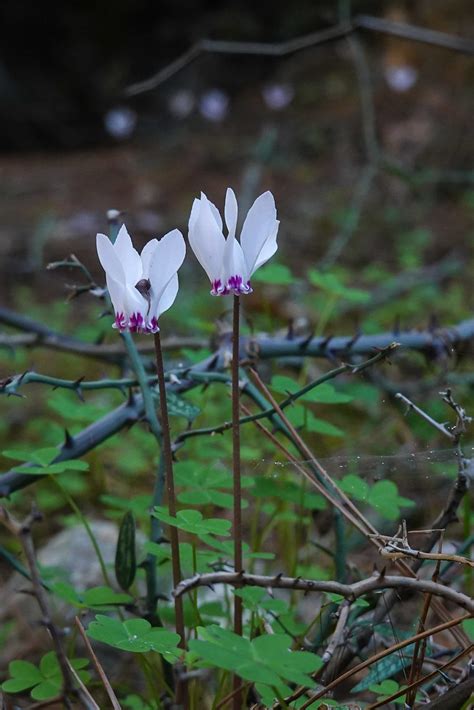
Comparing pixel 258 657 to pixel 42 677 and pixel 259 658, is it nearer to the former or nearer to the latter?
pixel 259 658

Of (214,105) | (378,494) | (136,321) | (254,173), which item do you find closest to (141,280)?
(136,321)

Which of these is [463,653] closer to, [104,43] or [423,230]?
[423,230]

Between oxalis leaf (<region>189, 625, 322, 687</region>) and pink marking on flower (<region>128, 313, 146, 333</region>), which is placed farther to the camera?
pink marking on flower (<region>128, 313, 146, 333</region>)

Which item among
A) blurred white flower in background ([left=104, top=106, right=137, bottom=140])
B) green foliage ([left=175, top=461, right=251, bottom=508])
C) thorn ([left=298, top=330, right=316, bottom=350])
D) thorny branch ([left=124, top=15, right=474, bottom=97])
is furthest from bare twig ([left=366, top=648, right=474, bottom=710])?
blurred white flower in background ([left=104, top=106, right=137, bottom=140])

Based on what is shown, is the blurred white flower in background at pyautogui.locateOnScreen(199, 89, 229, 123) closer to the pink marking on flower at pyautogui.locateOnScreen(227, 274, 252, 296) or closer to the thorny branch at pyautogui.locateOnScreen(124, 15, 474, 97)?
the thorny branch at pyautogui.locateOnScreen(124, 15, 474, 97)

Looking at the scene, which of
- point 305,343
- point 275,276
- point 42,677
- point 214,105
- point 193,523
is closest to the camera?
point 193,523

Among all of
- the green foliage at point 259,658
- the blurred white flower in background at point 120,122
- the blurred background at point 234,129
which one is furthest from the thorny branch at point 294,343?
the blurred white flower in background at point 120,122

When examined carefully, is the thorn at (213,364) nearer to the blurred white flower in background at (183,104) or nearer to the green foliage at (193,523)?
the green foliage at (193,523)
